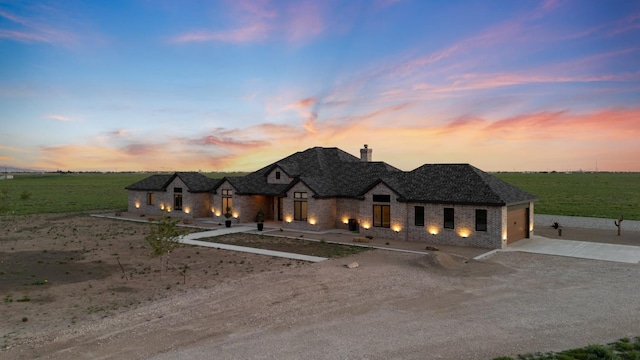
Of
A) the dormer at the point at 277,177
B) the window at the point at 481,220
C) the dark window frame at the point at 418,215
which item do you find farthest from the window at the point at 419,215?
the dormer at the point at 277,177

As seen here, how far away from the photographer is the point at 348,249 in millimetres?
27438

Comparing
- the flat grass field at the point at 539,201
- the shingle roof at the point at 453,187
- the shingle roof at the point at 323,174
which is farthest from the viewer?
the flat grass field at the point at 539,201

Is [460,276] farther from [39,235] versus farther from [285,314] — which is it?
[39,235]

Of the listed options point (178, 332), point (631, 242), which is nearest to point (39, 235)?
point (178, 332)

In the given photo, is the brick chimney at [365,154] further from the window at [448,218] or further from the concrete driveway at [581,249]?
the concrete driveway at [581,249]

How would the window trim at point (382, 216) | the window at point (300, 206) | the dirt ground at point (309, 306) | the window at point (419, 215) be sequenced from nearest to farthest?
the dirt ground at point (309, 306)
the window at point (419, 215)
the window trim at point (382, 216)
the window at point (300, 206)

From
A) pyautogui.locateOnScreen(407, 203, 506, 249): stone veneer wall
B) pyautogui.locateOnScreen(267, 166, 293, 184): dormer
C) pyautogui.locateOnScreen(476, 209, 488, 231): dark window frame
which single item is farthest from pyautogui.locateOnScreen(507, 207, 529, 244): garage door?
pyautogui.locateOnScreen(267, 166, 293, 184): dormer

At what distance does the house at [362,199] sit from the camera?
28.5 m

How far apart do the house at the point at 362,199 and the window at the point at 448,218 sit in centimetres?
7

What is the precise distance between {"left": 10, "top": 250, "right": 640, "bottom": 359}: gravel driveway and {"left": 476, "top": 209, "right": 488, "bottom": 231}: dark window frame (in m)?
6.75

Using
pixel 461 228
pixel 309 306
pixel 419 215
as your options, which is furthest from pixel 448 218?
pixel 309 306

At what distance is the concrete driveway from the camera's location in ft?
78.4

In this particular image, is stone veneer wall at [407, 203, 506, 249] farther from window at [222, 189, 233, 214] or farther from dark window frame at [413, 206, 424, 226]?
window at [222, 189, 233, 214]

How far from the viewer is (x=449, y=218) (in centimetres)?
2930
